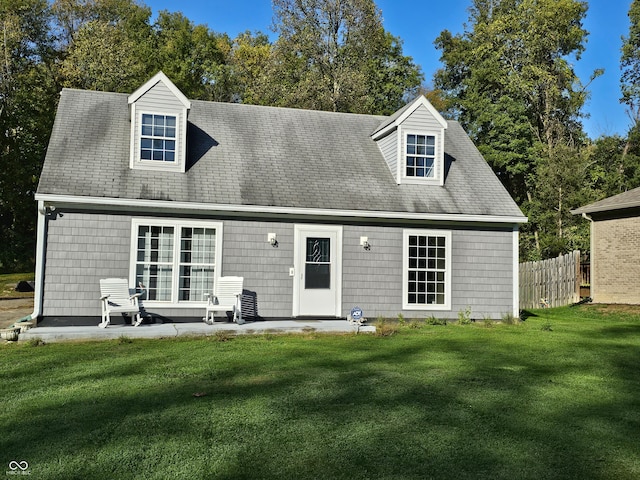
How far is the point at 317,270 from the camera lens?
12844mm

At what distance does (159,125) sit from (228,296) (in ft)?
13.7

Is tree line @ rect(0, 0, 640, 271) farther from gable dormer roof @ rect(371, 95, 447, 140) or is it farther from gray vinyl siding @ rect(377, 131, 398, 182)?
gable dormer roof @ rect(371, 95, 447, 140)

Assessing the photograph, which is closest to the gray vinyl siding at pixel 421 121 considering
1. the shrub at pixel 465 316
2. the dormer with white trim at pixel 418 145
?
the dormer with white trim at pixel 418 145

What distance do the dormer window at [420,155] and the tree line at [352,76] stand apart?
43.2 ft

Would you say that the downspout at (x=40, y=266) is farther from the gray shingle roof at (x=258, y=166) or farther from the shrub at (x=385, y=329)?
the shrub at (x=385, y=329)

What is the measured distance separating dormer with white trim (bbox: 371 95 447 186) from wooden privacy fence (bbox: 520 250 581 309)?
19.8 feet

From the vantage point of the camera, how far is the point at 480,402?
20.0ft

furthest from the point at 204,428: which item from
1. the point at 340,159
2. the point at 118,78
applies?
the point at 118,78

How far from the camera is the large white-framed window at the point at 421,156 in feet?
46.6

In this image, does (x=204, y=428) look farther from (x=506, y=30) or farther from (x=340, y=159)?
(x=506, y=30)

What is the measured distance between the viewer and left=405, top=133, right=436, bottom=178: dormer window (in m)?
14.3

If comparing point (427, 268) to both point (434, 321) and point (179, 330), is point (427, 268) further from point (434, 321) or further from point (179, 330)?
point (179, 330)

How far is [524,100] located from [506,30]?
4.30m

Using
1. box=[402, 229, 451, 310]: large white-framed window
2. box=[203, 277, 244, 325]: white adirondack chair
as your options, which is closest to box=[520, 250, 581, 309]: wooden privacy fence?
box=[402, 229, 451, 310]: large white-framed window
